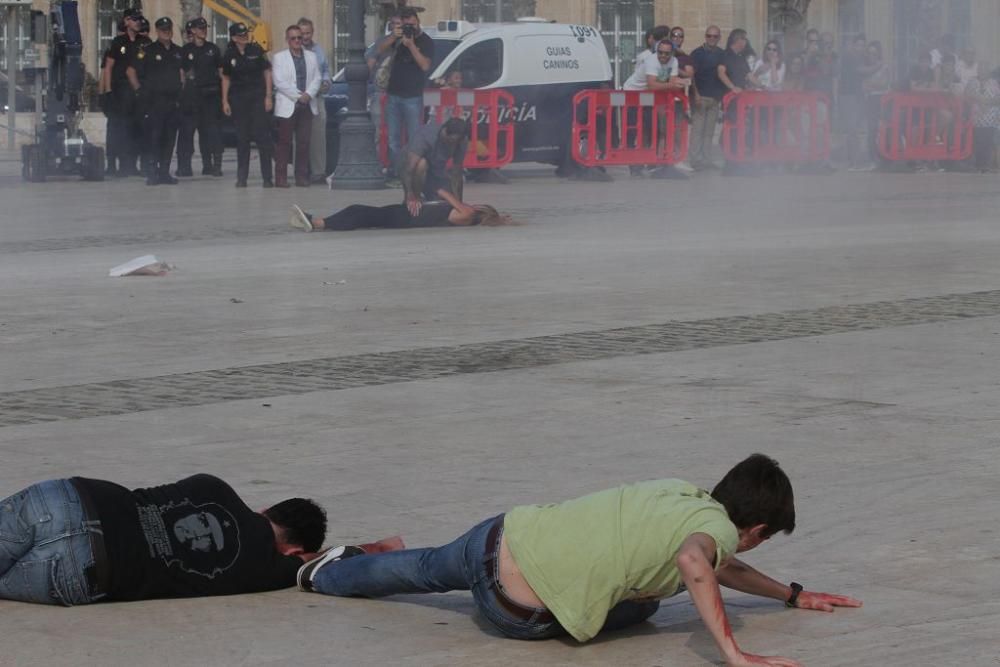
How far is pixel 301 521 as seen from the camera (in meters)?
5.27

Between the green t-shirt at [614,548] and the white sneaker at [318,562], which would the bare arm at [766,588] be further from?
the white sneaker at [318,562]

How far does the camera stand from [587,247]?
569 inches

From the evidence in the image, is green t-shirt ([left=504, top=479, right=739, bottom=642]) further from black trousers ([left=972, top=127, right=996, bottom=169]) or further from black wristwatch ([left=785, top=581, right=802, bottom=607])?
black trousers ([left=972, top=127, right=996, bottom=169])

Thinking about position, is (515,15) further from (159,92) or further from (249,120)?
(249,120)

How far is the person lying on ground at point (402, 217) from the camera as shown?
52.0 feet

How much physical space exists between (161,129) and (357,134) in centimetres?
287

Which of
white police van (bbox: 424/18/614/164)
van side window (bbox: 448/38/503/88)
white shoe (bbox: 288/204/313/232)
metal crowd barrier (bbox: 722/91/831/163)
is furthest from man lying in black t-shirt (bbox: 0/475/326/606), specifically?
metal crowd barrier (bbox: 722/91/831/163)

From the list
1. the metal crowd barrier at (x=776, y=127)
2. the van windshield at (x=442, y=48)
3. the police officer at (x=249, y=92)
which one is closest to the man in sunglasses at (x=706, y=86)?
the metal crowd barrier at (x=776, y=127)

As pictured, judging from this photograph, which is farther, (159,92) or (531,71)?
(531,71)

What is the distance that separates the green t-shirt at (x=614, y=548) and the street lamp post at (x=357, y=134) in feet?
52.0

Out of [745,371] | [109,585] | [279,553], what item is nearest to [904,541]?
[279,553]

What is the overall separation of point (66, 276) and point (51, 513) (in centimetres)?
795

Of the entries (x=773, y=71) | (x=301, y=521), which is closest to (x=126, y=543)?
(x=301, y=521)

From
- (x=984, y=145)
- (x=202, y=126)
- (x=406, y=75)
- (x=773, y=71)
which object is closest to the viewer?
(x=406, y=75)
